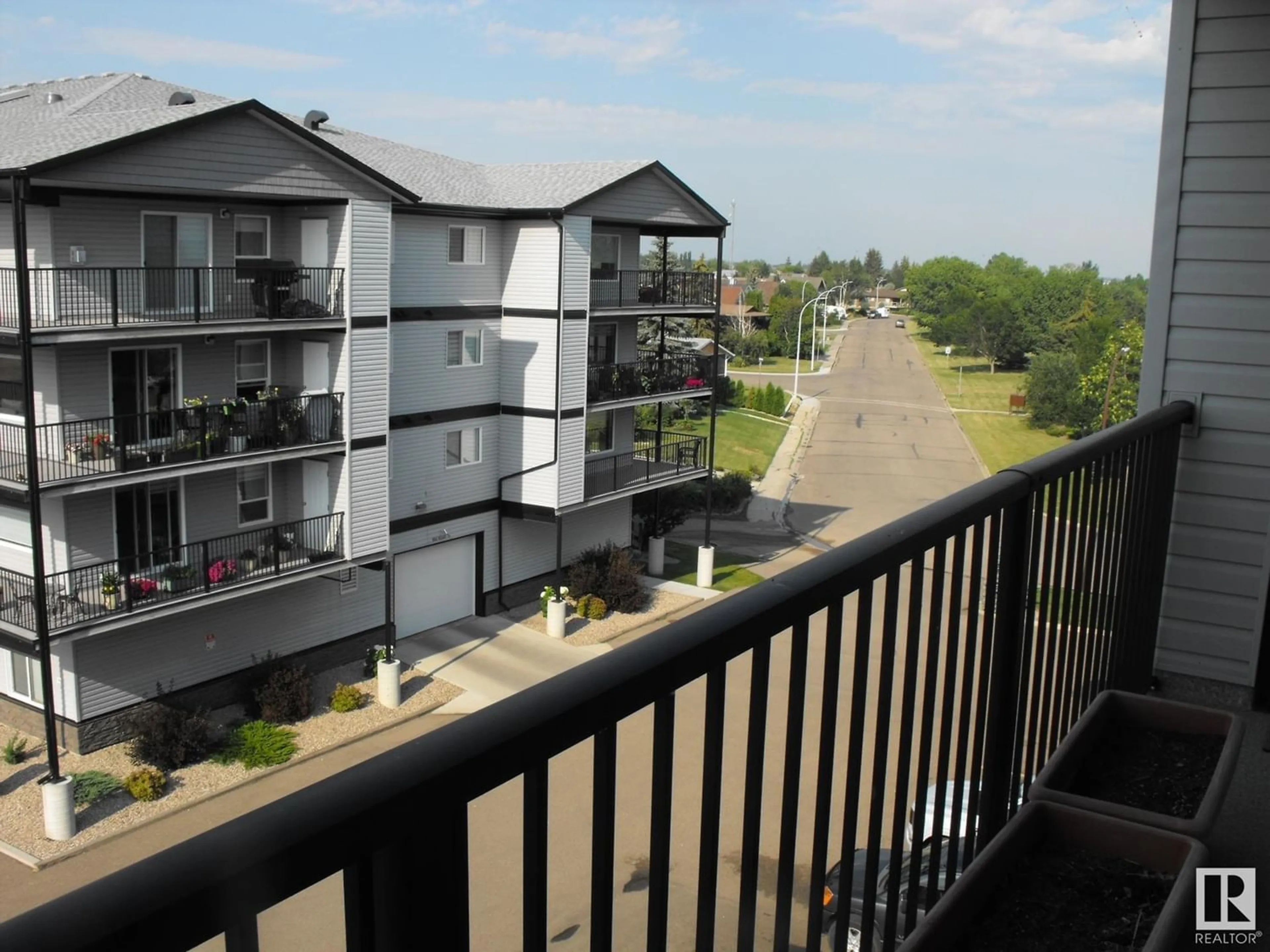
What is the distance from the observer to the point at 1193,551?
505 centimetres

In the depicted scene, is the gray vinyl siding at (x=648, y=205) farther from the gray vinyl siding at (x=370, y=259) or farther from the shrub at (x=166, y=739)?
the shrub at (x=166, y=739)

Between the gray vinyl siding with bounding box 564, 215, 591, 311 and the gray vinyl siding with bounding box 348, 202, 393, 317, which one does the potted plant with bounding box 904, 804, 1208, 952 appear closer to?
the gray vinyl siding with bounding box 348, 202, 393, 317

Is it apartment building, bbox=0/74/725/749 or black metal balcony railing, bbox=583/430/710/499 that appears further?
black metal balcony railing, bbox=583/430/710/499

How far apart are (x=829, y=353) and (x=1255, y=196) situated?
334 feet

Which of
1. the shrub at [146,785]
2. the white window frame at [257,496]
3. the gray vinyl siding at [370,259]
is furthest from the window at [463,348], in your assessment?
the shrub at [146,785]

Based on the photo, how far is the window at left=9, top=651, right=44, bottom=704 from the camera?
18562mm

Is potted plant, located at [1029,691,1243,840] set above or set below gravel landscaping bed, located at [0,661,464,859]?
above

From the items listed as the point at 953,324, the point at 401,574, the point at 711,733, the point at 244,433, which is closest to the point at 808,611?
the point at 711,733

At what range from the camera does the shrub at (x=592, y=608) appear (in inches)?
1030

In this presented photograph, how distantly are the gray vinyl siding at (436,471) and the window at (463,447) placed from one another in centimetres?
7

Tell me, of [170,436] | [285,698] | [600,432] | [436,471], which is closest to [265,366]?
[170,436]

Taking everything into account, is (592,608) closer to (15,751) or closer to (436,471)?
(436,471)

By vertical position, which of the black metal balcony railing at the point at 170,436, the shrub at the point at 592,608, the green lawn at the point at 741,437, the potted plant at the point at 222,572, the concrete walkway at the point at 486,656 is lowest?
the concrete walkway at the point at 486,656

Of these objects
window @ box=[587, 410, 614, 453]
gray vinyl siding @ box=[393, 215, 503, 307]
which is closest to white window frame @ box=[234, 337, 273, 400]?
gray vinyl siding @ box=[393, 215, 503, 307]
